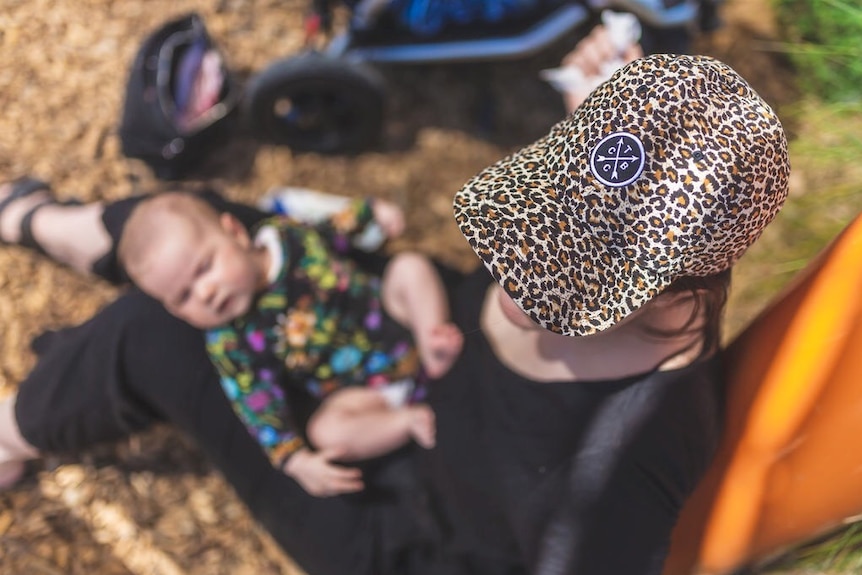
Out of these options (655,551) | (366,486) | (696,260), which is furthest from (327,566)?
(696,260)

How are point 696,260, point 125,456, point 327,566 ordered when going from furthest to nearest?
point 125,456 < point 327,566 < point 696,260

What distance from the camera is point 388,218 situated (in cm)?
211

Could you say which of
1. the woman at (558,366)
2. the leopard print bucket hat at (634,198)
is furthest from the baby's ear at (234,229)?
the leopard print bucket hat at (634,198)

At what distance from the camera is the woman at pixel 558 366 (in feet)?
2.86

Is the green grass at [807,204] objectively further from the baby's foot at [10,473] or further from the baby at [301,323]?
the baby's foot at [10,473]

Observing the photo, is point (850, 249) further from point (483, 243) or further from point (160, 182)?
point (160, 182)

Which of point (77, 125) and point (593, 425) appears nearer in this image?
point (593, 425)

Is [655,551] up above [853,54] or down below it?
below

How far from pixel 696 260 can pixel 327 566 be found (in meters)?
1.13

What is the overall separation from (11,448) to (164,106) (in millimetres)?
959

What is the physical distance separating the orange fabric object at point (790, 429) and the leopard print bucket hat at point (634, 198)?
214 millimetres

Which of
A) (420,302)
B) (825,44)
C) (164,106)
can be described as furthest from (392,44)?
(825,44)

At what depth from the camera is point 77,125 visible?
2232 millimetres

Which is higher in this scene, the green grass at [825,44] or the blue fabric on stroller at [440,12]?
the blue fabric on stroller at [440,12]
